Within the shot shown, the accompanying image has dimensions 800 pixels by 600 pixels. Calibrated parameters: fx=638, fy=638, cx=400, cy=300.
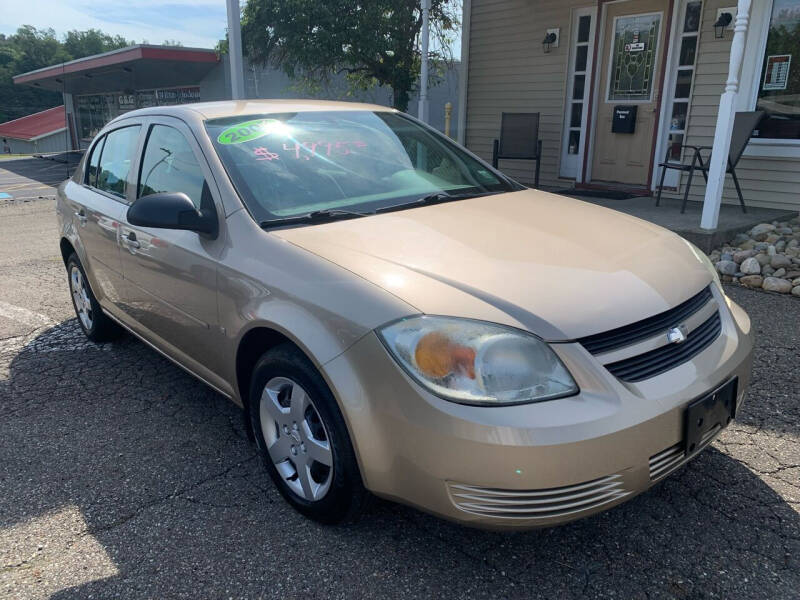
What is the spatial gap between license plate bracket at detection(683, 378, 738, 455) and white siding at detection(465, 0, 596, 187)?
7697mm

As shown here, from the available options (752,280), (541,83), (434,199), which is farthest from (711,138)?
(434,199)

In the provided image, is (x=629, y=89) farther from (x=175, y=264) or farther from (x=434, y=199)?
(x=175, y=264)

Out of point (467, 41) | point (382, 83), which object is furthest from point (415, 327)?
point (382, 83)

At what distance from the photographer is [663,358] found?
2053mm

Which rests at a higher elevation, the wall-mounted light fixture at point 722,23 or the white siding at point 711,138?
the wall-mounted light fixture at point 722,23

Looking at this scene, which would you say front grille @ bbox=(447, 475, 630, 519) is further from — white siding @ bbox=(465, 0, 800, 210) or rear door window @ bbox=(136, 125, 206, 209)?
white siding @ bbox=(465, 0, 800, 210)

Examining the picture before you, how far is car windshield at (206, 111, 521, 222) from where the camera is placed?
106 inches

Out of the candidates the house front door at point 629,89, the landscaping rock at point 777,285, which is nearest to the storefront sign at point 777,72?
the house front door at point 629,89

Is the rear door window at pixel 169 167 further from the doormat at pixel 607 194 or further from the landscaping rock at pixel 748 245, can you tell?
the doormat at pixel 607 194

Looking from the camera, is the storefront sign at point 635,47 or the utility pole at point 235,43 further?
the utility pole at point 235,43

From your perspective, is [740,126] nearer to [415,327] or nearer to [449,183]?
[449,183]

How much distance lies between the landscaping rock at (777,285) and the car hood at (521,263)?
2.95 meters

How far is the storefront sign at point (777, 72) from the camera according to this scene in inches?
273

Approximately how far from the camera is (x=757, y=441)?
2896 mm
